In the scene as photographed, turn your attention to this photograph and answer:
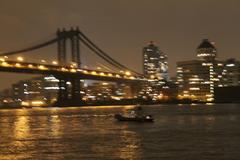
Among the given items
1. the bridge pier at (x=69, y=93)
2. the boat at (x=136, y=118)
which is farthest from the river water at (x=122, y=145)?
the bridge pier at (x=69, y=93)

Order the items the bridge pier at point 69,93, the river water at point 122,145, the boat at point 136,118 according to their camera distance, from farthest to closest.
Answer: the bridge pier at point 69,93
the boat at point 136,118
the river water at point 122,145

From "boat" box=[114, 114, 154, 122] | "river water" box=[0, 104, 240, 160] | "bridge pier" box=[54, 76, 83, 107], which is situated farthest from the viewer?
"bridge pier" box=[54, 76, 83, 107]

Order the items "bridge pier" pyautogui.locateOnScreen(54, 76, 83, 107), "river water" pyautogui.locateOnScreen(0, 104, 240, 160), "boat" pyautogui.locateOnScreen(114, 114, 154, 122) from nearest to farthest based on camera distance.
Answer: "river water" pyautogui.locateOnScreen(0, 104, 240, 160), "boat" pyautogui.locateOnScreen(114, 114, 154, 122), "bridge pier" pyautogui.locateOnScreen(54, 76, 83, 107)

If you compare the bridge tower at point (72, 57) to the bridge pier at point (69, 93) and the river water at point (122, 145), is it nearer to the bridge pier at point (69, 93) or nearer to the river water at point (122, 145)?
the bridge pier at point (69, 93)

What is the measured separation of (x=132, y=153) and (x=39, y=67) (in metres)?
71.9

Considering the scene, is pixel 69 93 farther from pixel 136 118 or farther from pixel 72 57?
pixel 136 118

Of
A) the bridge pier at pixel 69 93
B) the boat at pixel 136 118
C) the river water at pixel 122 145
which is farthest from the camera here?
the bridge pier at pixel 69 93

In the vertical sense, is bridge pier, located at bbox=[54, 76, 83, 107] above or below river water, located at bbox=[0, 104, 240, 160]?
above

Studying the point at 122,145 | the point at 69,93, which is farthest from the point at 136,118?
the point at 69,93

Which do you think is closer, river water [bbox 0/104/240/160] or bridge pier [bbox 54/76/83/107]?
river water [bbox 0/104/240/160]

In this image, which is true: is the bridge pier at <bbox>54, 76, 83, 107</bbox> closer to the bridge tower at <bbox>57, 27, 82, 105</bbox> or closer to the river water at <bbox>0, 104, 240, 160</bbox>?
the bridge tower at <bbox>57, 27, 82, 105</bbox>

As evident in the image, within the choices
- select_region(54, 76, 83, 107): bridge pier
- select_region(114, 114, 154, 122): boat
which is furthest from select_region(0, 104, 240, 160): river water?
select_region(54, 76, 83, 107): bridge pier

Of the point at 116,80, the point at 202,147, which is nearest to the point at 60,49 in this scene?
the point at 116,80

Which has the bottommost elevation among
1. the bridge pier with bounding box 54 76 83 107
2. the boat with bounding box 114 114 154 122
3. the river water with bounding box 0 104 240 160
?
the river water with bounding box 0 104 240 160
